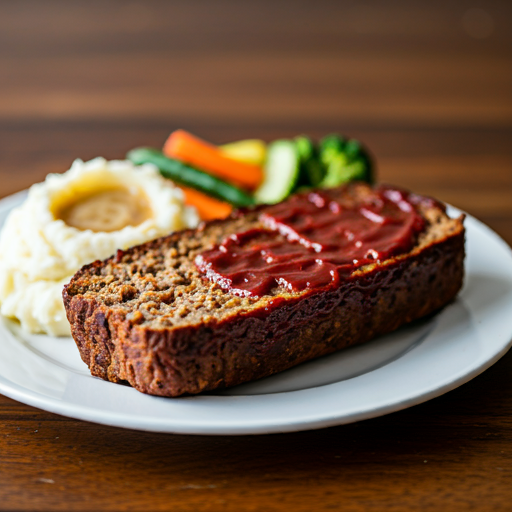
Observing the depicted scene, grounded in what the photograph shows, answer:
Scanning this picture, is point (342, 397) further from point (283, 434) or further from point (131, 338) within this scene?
point (131, 338)

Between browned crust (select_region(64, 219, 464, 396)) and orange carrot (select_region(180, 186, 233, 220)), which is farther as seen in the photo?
orange carrot (select_region(180, 186, 233, 220))

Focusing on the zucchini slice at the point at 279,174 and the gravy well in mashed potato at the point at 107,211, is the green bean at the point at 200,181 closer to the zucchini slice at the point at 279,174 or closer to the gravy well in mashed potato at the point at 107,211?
the zucchini slice at the point at 279,174

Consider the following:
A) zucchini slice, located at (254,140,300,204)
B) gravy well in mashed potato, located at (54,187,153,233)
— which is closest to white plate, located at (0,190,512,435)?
gravy well in mashed potato, located at (54,187,153,233)

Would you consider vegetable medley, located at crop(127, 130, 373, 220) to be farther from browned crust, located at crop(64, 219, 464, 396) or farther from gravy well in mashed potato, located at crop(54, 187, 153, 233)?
browned crust, located at crop(64, 219, 464, 396)

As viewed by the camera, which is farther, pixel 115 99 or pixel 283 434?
pixel 115 99

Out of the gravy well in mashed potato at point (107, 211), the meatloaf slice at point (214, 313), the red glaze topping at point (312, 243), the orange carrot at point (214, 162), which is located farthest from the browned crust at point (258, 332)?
the orange carrot at point (214, 162)

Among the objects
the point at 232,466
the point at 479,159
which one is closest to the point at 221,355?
the point at 232,466

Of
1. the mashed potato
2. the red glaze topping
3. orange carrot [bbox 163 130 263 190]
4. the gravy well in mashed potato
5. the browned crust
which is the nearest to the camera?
the browned crust

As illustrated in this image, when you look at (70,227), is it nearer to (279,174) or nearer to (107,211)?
(107,211)
